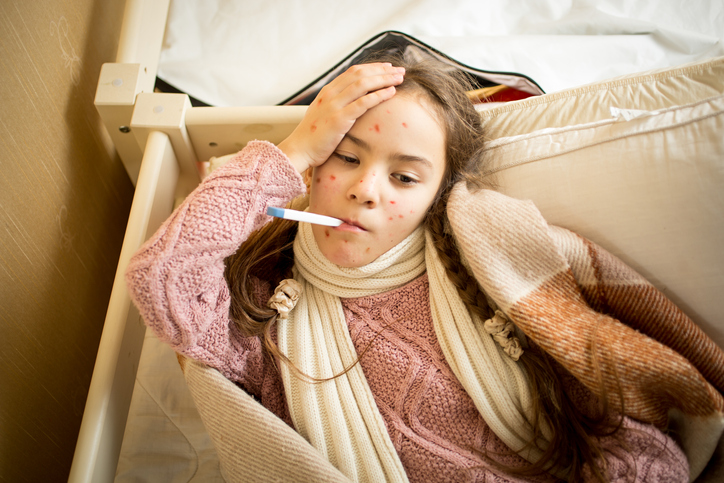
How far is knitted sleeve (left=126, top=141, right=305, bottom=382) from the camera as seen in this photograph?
652 millimetres

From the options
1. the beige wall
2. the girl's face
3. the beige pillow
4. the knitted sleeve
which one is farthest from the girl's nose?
the beige wall

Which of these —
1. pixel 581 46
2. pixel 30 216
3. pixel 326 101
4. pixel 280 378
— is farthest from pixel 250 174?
pixel 581 46

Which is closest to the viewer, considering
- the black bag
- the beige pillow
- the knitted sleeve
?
the knitted sleeve

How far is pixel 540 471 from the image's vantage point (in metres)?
0.75

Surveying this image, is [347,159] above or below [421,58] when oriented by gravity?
below

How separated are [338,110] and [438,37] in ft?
2.00

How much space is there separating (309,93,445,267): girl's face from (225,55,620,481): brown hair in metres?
0.06

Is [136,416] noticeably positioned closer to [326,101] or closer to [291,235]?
[291,235]

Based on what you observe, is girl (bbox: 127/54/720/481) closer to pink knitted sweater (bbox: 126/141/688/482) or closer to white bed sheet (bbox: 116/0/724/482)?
pink knitted sweater (bbox: 126/141/688/482)

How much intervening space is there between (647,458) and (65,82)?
1352mm

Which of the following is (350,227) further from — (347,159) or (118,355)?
(118,355)

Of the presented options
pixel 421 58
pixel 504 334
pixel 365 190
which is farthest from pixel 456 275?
pixel 421 58

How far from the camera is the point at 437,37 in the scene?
1.20m

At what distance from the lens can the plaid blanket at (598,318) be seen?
665mm
